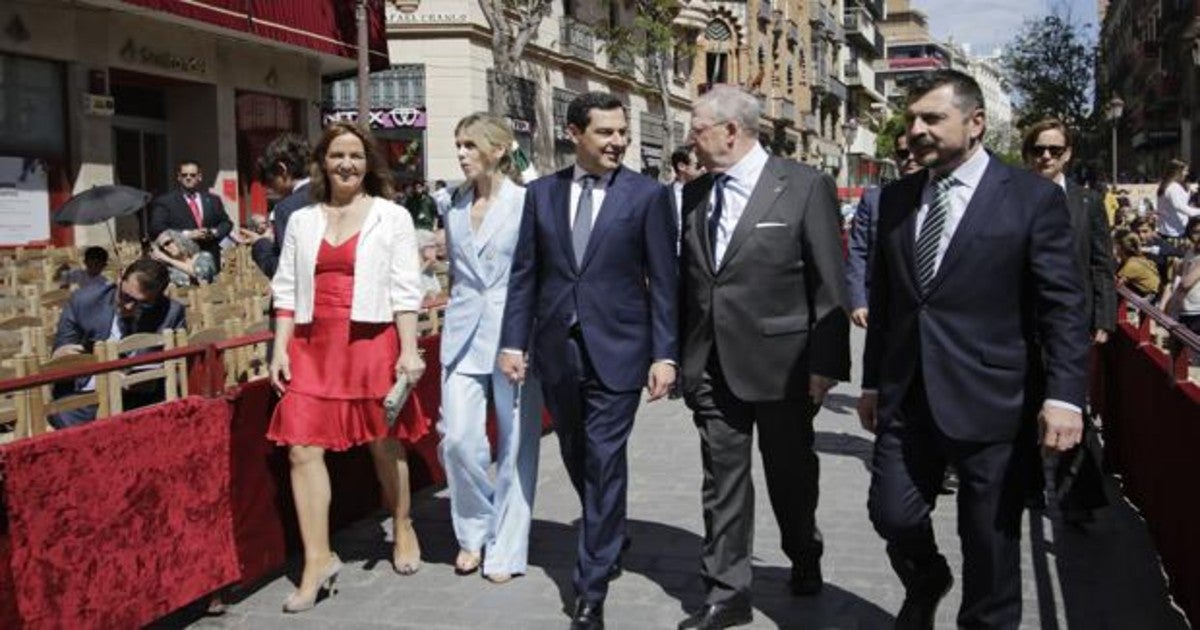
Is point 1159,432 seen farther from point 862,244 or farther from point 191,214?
point 191,214

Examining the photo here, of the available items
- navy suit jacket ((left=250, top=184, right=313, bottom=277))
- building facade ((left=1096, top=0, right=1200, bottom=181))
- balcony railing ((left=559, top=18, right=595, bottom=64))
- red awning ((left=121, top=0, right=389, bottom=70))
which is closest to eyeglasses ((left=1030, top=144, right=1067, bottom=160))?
navy suit jacket ((left=250, top=184, right=313, bottom=277))

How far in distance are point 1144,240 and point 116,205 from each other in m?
12.7

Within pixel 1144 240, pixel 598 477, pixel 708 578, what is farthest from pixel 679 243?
pixel 1144 240

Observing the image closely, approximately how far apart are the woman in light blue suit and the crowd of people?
0.04 ft

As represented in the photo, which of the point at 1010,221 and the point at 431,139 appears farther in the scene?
the point at 431,139

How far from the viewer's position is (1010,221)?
3830 mm

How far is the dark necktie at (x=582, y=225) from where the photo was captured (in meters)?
5.11

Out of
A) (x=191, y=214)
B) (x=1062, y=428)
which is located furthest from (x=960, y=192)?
(x=191, y=214)

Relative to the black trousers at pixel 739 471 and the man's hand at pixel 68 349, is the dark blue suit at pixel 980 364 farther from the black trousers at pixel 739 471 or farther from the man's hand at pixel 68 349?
the man's hand at pixel 68 349

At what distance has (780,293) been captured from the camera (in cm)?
488

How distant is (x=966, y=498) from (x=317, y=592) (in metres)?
2.71

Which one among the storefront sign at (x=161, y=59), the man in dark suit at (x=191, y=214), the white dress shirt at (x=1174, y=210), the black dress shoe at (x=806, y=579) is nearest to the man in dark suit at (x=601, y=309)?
the black dress shoe at (x=806, y=579)

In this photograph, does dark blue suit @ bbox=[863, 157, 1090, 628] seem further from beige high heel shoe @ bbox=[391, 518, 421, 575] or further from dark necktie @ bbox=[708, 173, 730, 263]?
beige high heel shoe @ bbox=[391, 518, 421, 575]

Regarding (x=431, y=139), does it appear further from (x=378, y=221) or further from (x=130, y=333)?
(x=378, y=221)
